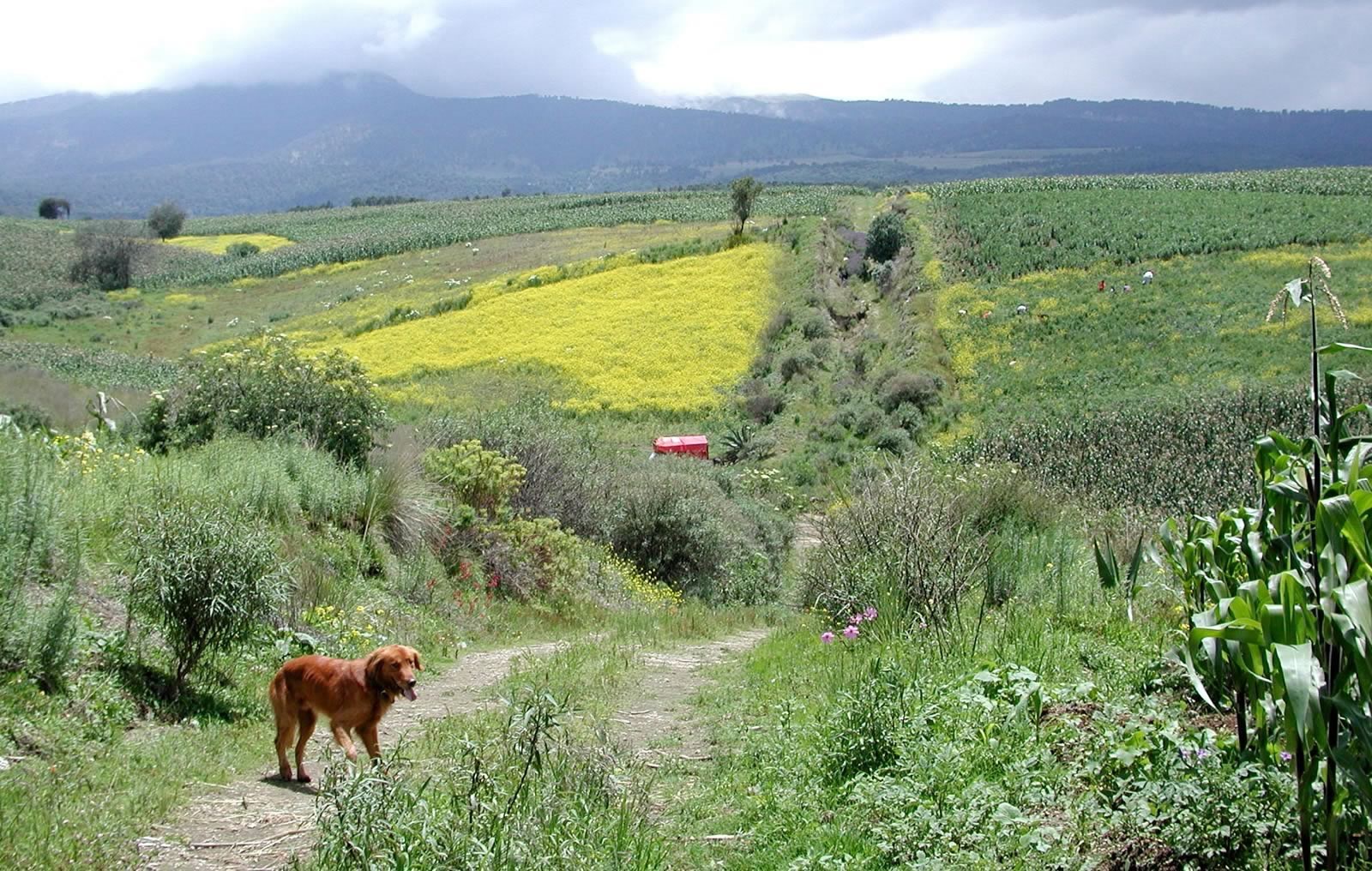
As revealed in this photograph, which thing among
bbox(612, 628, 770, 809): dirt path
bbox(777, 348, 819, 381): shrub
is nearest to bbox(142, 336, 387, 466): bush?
bbox(612, 628, 770, 809): dirt path

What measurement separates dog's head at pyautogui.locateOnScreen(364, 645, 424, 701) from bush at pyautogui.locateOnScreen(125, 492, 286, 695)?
1742 mm

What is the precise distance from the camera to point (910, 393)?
3912cm

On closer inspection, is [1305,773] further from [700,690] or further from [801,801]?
[700,690]

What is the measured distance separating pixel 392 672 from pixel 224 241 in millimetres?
105724

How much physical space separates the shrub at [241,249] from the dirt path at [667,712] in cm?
8856

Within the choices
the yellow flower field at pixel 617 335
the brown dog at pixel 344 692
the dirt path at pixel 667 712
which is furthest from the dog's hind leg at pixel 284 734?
the yellow flower field at pixel 617 335

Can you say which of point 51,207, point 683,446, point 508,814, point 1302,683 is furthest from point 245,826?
point 51,207

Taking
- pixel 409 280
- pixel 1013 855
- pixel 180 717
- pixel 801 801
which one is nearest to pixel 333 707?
pixel 180 717

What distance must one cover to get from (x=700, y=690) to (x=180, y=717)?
3.80 metres

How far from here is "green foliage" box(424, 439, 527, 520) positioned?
1672cm

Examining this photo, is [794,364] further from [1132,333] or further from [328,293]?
[328,293]

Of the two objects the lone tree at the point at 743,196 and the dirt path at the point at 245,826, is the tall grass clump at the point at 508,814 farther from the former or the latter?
the lone tree at the point at 743,196

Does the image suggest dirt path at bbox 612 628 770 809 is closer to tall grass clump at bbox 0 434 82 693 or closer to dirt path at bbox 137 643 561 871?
dirt path at bbox 137 643 561 871

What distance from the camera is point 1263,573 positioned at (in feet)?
12.3
